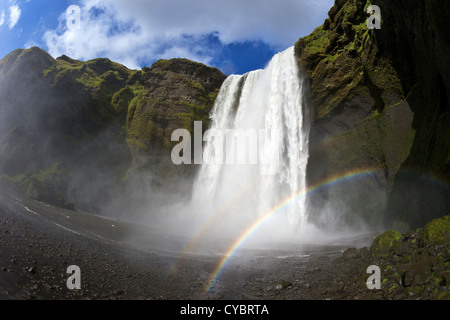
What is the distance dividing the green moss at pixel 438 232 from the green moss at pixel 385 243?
4.95ft

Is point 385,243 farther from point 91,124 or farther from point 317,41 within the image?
point 91,124

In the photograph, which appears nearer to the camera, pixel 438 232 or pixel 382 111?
pixel 438 232

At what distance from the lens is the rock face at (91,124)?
132ft

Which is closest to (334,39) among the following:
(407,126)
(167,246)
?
(407,126)

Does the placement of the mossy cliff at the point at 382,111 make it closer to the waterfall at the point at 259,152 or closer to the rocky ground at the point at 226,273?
the waterfall at the point at 259,152

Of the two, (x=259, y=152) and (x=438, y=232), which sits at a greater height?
(x=259, y=152)

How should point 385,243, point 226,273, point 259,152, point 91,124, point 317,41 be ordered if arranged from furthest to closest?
point 91,124 → point 259,152 → point 317,41 → point 226,273 → point 385,243

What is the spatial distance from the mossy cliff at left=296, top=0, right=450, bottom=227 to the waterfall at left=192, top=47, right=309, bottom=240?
5.89ft

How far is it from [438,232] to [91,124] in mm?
43853

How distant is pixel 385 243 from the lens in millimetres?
12594

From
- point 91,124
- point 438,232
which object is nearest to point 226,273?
point 438,232

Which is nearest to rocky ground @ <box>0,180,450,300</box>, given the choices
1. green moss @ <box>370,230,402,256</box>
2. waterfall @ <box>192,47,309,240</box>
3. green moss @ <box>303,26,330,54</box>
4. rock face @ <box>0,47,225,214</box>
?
green moss @ <box>370,230,402,256</box>

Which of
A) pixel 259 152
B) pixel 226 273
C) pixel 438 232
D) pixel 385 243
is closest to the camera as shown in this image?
pixel 438 232

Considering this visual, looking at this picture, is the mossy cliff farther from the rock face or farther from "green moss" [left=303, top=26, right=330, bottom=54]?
the rock face
